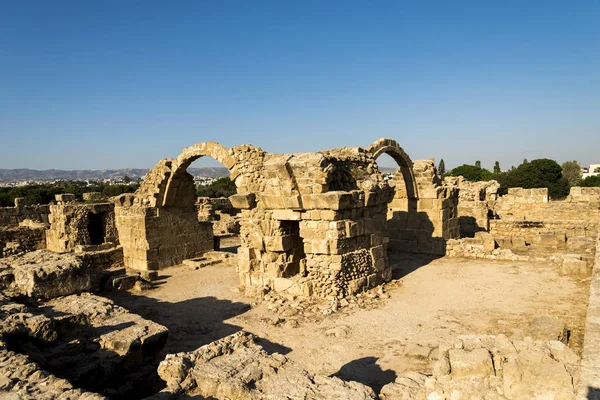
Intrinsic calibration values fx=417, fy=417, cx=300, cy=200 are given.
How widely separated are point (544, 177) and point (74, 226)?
42361mm

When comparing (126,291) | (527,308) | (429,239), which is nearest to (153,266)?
(126,291)

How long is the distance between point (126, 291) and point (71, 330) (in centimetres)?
435

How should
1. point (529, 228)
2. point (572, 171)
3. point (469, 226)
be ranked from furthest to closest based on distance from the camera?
point (572, 171)
point (469, 226)
point (529, 228)

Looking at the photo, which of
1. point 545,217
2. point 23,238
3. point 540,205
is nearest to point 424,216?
point 545,217

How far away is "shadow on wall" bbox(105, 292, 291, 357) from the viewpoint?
619 cm

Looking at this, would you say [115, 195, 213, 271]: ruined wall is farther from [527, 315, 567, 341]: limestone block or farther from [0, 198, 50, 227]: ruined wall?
[0, 198, 50, 227]: ruined wall

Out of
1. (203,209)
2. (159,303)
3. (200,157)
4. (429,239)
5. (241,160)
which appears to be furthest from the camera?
(203,209)

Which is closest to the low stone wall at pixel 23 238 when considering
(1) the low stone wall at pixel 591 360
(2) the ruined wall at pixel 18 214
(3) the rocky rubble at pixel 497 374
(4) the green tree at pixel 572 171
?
(2) the ruined wall at pixel 18 214

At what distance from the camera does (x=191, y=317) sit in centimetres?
746

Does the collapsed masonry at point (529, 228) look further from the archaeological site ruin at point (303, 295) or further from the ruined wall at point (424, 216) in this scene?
the ruined wall at point (424, 216)

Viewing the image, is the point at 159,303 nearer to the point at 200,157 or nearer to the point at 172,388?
the point at 200,157

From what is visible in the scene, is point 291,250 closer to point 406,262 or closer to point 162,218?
point 406,262

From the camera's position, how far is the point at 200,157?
1087 centimetres

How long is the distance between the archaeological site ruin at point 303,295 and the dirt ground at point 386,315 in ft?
0.14
